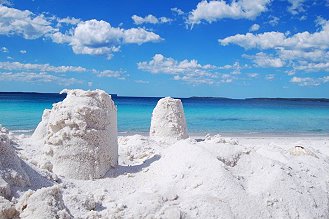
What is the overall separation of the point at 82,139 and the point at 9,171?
157 cm

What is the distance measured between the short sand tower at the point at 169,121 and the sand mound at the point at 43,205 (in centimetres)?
587

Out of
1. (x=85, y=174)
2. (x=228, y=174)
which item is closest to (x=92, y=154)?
(x=85, y=174)

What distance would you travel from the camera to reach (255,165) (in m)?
5.18

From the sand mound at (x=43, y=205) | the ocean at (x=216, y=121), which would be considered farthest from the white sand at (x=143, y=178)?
the ocean at (x=216, y=121)

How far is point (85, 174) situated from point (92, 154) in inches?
10.1

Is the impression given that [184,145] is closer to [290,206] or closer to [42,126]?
[290,206]

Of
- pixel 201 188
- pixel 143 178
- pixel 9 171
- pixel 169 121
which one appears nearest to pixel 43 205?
pixel 9 171

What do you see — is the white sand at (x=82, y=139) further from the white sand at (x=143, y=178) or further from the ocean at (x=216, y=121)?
the ocean at (x=216, y=121)

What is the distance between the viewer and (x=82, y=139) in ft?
17.7

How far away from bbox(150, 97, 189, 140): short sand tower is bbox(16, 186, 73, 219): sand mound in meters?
5.87

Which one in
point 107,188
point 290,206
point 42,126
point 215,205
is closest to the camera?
point 215,205

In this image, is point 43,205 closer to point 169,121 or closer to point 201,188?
point 201,188

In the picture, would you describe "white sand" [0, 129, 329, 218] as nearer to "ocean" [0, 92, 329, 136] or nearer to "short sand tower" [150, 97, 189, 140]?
"short sand tower" [150, 97, 189, 140]

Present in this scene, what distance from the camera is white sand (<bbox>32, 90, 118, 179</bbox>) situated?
5.33 meters
